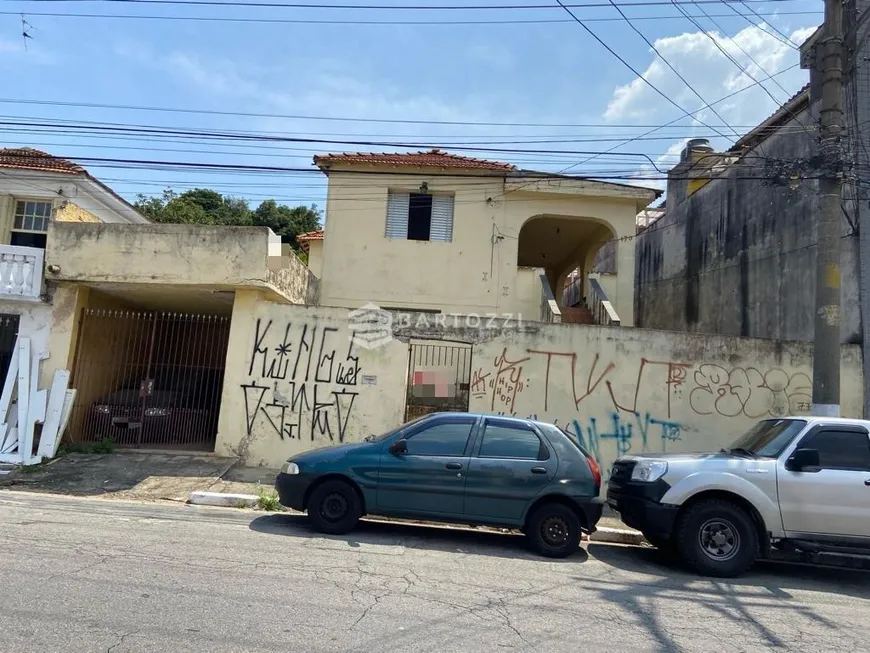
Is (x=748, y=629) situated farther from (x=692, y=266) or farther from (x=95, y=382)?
(x=692, y=266)

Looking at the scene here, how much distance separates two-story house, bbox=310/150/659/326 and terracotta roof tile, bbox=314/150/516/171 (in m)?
0.03

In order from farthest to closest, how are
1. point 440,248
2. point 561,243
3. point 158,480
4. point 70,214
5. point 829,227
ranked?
point 561,243 → point 440,248 → point 70,214 → point 158,480 → point 829,227

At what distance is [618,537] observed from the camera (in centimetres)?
793

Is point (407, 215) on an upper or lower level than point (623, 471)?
upper

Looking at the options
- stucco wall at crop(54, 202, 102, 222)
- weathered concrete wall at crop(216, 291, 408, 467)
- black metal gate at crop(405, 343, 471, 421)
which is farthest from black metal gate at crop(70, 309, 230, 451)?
black metal gate at crop(405, 343, 471, 421)

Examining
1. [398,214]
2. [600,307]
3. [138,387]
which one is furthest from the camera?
[398,214]

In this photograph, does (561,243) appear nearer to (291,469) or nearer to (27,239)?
(291,469)

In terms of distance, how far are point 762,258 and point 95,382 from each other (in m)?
16.0

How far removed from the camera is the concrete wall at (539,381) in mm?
10547

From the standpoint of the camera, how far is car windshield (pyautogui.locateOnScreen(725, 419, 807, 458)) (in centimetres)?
671

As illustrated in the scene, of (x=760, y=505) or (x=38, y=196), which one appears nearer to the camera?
(x=760, y=505)

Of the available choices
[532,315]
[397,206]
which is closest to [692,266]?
[532,315]

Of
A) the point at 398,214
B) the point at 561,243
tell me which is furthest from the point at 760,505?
the point at 561,243

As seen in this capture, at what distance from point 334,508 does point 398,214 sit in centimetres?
1053
